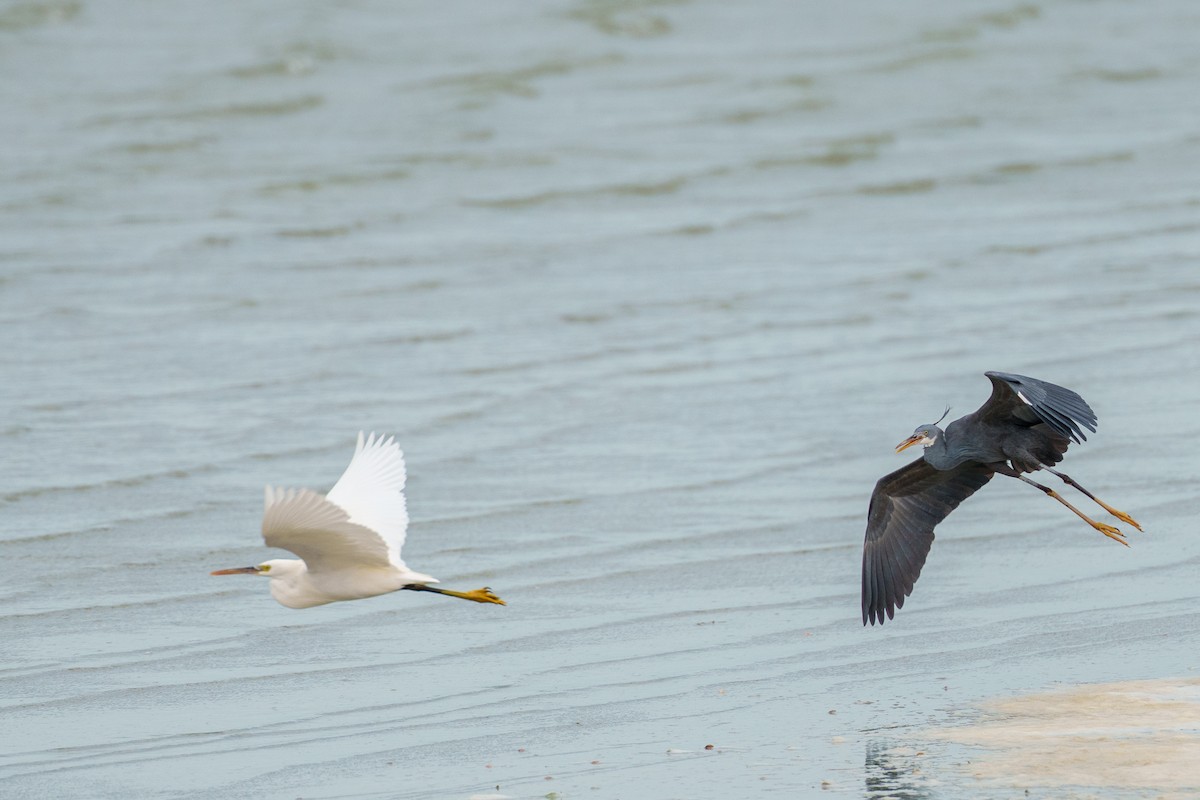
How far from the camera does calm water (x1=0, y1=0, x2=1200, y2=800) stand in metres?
6.32

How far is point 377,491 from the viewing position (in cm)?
663

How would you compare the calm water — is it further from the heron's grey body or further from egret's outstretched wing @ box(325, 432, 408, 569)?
egret's outstretched wing @ box(325, 432, 408, 569)

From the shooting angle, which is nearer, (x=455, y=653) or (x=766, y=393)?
(x=455, y=653)

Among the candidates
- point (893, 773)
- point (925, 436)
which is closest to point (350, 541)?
point (893, 773)

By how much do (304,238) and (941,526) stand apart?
7214 mm

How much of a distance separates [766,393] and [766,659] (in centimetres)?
392

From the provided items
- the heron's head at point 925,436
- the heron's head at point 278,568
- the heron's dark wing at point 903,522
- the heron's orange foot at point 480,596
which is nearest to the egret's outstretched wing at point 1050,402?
the heron's head at point 925,436

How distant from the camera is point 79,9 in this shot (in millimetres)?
20453

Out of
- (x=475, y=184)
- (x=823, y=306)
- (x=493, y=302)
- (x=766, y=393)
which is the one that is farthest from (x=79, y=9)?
(x=766, y=393)

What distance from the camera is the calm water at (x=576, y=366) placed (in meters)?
6.32

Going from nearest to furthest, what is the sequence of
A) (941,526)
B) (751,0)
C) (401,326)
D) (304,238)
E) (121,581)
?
(121,581) < (941,526) < (401,326) < (304,238) < (751,0)

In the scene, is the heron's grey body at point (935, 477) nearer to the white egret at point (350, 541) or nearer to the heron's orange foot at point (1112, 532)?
the heron's orange foot at point (1112, 532)

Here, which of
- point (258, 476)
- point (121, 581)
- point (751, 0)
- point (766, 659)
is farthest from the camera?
point (751, 0)

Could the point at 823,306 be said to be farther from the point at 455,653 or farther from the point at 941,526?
the point at 455,653
